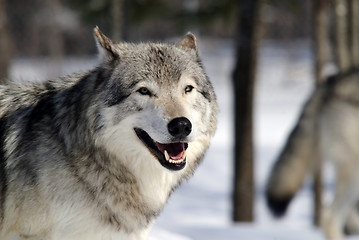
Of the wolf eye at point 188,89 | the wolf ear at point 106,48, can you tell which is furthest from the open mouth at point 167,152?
the wolf ear at point 106,48

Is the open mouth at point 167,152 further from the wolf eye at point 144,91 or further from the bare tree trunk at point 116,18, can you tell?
the bare tree trunk at point 116,18

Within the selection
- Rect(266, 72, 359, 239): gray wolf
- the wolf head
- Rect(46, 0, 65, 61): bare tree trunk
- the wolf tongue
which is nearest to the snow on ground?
Rect(266, 72, 359, 239): gray wolf

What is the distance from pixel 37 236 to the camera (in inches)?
124

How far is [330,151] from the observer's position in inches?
288

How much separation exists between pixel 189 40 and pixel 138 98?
78cm

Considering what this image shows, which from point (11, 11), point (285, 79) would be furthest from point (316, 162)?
point (11, 11)

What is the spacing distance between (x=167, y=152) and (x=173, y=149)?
0.05m

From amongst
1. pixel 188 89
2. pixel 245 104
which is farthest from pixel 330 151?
pixel 188 89

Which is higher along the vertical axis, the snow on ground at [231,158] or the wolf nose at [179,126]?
the wolf nose at [179,126]

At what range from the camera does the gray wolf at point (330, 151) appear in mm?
7180

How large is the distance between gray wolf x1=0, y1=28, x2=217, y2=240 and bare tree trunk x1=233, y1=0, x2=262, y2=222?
434 cm

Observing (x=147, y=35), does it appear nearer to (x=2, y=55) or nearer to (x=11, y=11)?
(x=11, y=11)

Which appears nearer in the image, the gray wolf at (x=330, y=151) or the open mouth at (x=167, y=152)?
the open mouth at (x=167, y=152)

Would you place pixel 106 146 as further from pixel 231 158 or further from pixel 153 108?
pixel 231 158
